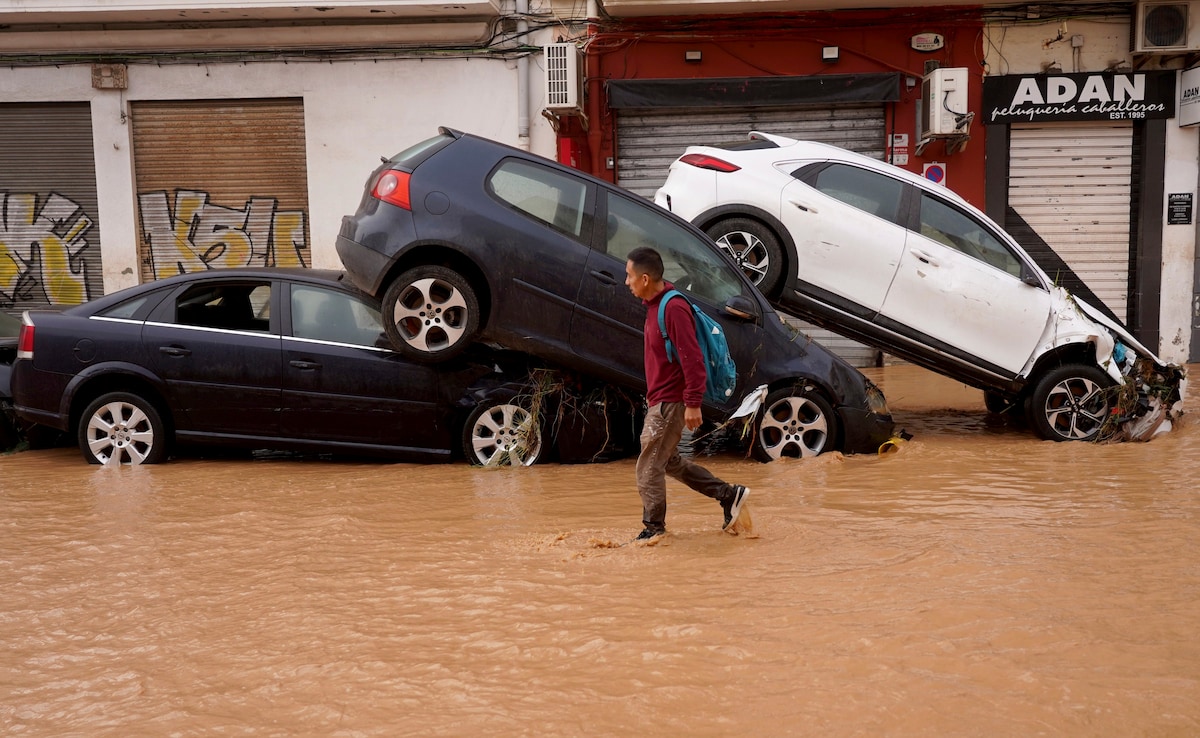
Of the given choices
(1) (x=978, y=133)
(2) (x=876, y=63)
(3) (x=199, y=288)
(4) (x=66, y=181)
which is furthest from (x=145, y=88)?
(1) (x=978, y=133)

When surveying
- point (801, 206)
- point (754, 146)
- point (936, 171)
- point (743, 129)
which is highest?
point (743, 129)

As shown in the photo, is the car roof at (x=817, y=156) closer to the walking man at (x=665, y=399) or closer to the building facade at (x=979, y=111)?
the walking man at (x=665, y=399)

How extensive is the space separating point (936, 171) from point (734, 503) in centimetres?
928

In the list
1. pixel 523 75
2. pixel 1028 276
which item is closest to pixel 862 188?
pixel 1028 276

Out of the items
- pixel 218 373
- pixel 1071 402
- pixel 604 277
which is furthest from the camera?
pixel 1071 402

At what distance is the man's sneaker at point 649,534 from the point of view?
17.3 feet

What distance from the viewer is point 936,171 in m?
13.3

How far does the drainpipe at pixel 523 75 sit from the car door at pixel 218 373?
662cm

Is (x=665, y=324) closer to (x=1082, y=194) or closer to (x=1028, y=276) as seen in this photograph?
(x=1028, y=276)

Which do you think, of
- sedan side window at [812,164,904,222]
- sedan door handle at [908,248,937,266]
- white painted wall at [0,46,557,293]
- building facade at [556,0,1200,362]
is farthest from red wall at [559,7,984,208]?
sedan door handle at [908,248,937,266]

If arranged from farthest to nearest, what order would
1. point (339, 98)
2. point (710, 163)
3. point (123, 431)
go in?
point (339, 98)
point (710, 163)
point (123, 431)

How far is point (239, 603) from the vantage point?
4484mm

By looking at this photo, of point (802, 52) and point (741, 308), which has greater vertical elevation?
point (802, 52)

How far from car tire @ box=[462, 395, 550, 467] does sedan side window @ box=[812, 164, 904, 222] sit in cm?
280
